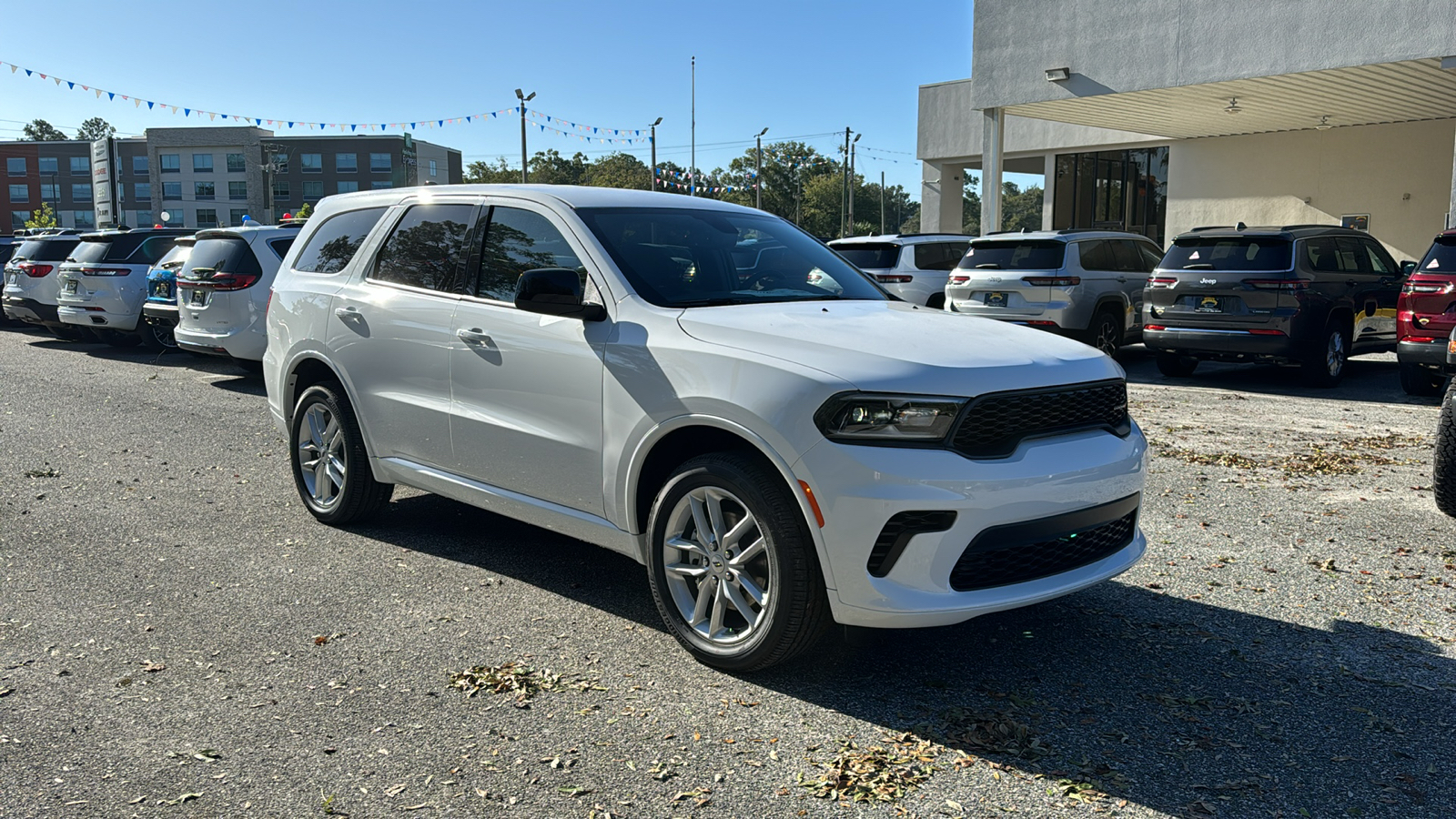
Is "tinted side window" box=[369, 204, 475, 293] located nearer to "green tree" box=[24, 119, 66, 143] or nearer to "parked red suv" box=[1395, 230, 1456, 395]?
"parked red suv" box=[1395, 230, 1456, 395]

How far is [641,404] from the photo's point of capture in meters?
4.32

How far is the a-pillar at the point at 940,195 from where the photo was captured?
111 ft

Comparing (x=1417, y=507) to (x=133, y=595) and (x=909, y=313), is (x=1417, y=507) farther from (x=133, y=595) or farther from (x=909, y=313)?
(x=133, y=595)

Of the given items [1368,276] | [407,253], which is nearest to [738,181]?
[1368,276]

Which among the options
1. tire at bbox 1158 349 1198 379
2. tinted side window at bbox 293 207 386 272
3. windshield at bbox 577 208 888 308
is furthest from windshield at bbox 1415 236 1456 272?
tinted side window at bbox 293 207 386 272

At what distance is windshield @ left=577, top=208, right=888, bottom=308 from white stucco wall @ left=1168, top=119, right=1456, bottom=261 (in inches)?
895

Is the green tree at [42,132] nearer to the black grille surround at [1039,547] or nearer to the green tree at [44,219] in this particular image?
the green tree at [44,219]

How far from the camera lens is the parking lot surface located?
10.9 feet

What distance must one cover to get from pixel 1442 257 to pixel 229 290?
11.9m

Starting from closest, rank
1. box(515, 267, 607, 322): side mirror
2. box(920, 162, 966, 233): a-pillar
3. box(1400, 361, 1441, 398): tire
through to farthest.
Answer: box(515, 267, 607, 322): side mirror, box(1400, 361, 1441, 398): tire, box(920, 162, 966, 233): a-pillar

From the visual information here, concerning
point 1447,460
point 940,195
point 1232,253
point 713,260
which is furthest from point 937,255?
point 940,195

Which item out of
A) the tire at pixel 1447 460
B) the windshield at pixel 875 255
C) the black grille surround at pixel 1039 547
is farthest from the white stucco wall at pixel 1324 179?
the black grille surround at pixel 1039 547

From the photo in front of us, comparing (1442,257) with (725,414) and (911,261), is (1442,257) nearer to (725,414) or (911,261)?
(911,261)

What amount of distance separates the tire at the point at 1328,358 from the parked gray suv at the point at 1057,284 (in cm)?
253
